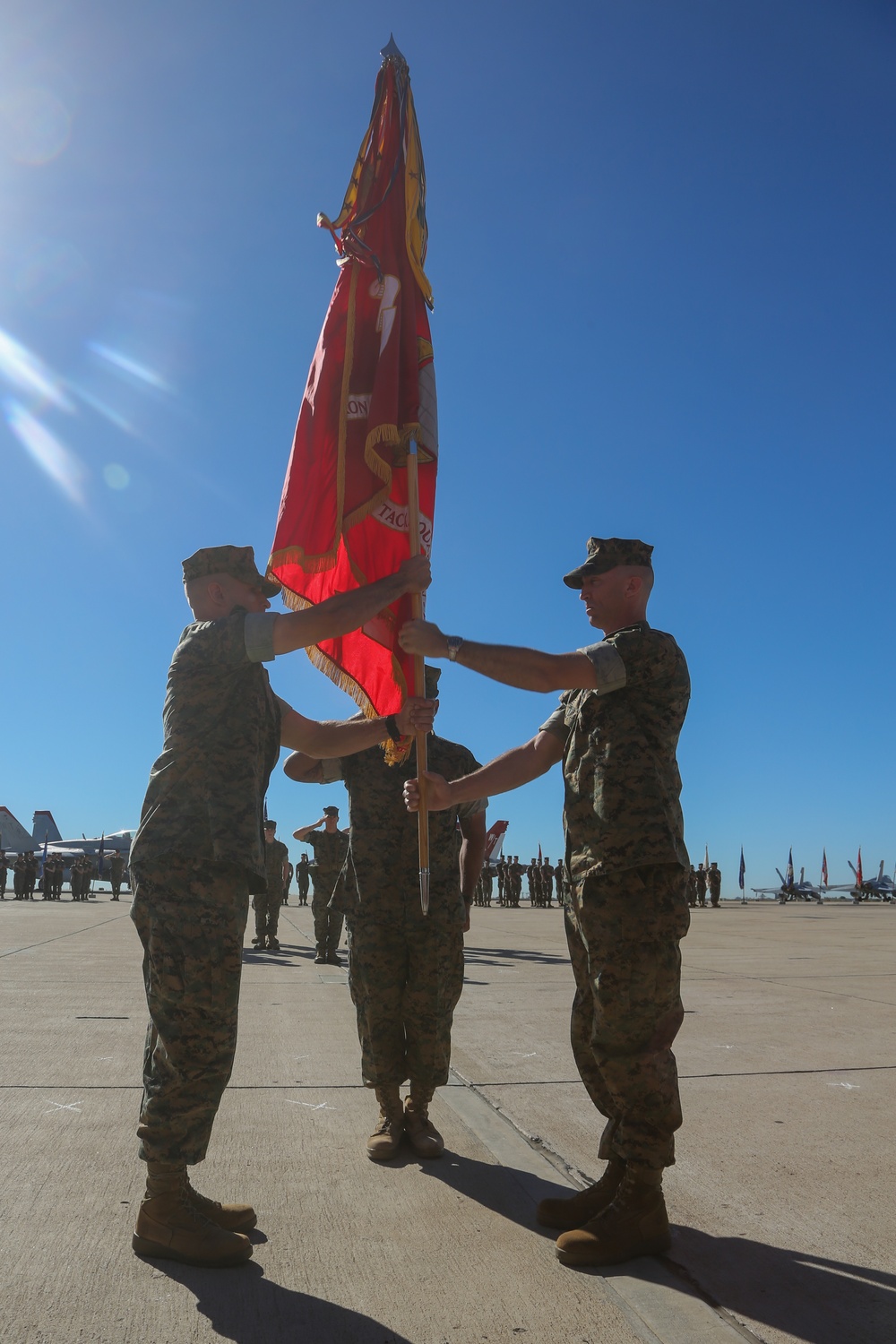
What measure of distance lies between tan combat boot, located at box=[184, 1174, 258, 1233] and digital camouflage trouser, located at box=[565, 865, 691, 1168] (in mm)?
1100

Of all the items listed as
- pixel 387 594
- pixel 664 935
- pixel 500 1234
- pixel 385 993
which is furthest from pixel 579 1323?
pixel 387 594

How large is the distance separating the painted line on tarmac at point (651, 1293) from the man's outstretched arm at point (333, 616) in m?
1.91

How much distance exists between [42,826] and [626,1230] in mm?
83093

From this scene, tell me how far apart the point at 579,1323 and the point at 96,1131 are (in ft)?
7.27

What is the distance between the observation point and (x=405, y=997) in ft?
12.6

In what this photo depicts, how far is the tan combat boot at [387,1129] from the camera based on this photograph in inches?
137

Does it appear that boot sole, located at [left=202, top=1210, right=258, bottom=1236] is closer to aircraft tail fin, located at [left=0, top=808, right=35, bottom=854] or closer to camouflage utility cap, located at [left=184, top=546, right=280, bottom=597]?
camouflage utility cap, located at [left=184, top=546, right=280, bottom=597]

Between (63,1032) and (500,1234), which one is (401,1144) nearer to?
(500,1234)

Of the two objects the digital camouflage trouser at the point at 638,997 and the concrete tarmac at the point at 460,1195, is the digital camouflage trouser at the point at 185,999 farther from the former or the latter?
the digital camouflage trouser at the point at 638,997

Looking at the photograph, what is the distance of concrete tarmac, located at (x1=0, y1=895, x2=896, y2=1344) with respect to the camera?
222 cm

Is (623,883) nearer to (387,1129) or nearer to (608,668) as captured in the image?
(608,668)

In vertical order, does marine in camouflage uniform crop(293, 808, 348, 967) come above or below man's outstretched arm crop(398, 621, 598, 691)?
below

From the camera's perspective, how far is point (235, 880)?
2797 millimetres

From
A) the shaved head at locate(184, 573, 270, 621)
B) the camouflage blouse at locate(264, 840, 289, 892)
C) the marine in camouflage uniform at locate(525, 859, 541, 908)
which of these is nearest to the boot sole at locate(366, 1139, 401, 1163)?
the shaved head at locate(184, 573, 270, 621)
